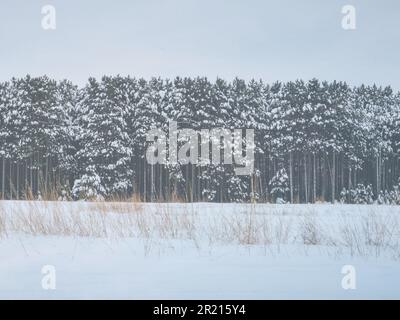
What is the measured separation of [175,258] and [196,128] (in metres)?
29.0

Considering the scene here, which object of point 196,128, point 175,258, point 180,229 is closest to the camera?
point 175,258

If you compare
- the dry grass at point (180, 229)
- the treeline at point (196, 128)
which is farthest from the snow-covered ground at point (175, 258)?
the treeline at point (196, 128)

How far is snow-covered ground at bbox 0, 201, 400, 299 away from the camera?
4.18 m

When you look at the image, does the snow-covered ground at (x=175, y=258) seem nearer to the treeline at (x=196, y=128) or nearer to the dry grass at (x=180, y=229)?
the dry grass at (x=180, y=229)

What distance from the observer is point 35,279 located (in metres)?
4.53

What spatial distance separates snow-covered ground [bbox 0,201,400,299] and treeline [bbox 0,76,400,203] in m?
24.0

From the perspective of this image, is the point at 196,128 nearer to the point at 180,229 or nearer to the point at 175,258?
the point at 180,229

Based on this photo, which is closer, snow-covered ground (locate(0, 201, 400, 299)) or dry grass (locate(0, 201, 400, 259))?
snow-covered ground (locate(0, 201, 400, 299))

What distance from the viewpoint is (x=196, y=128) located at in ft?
113

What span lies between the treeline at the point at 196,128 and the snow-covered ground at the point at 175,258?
24.0m

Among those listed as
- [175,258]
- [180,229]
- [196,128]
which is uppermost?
[196,128]

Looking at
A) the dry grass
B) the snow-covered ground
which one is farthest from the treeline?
the snow-covered ground

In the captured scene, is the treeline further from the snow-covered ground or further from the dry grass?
the snow-covered ground

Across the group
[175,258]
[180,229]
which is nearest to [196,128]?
[180,229]
